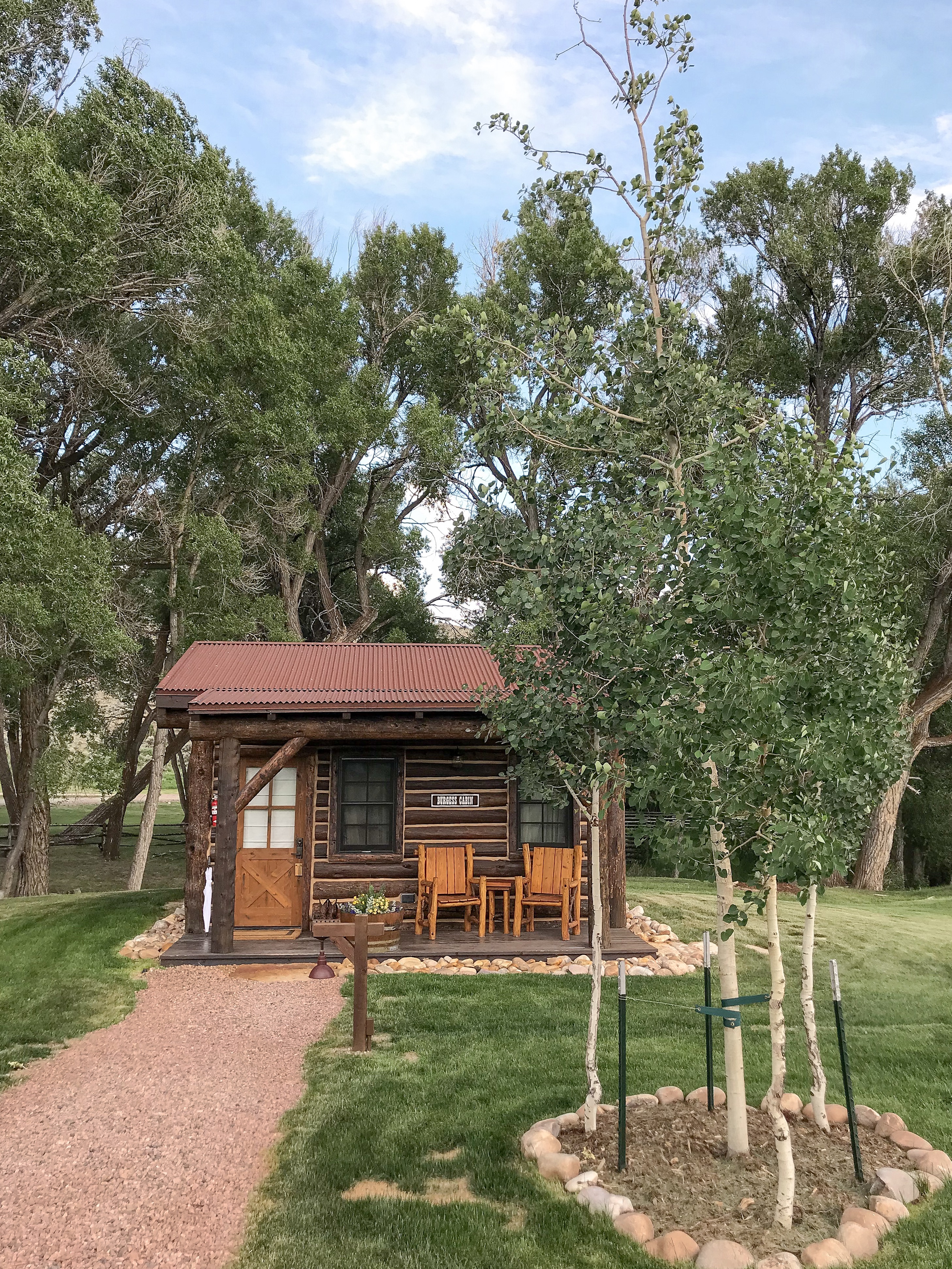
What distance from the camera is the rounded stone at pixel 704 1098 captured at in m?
5.66

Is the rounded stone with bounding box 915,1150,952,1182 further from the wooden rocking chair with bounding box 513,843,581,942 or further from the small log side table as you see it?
the small log side table

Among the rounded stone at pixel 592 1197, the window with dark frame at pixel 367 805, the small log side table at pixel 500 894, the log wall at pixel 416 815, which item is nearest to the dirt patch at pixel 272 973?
the log wall at pixel 416 815

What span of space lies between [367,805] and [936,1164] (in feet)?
26.6

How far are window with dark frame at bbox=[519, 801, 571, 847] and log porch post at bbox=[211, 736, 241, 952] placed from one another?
151 inches

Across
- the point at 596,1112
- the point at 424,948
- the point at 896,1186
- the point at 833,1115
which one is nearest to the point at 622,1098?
the point at 596,1112

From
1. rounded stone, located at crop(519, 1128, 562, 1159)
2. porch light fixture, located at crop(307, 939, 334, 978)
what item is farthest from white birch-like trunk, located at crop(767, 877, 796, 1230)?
porch light fixture, located at crop(307, 939, 334, 978)

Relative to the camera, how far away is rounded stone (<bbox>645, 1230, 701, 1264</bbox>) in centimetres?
394

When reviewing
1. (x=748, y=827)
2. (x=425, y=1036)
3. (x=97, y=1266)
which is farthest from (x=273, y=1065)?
(x=748, y=827)

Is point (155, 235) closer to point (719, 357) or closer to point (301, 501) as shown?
point (301, 501)

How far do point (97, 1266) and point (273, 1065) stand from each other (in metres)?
2.91

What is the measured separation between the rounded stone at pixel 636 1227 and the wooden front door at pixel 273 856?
8000 millimetres

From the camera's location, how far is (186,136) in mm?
15578

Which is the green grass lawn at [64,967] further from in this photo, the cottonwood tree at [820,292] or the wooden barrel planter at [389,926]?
the cottonwood tree at [820,292]

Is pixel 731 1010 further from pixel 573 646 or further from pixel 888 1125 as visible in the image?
pixel 573 646
